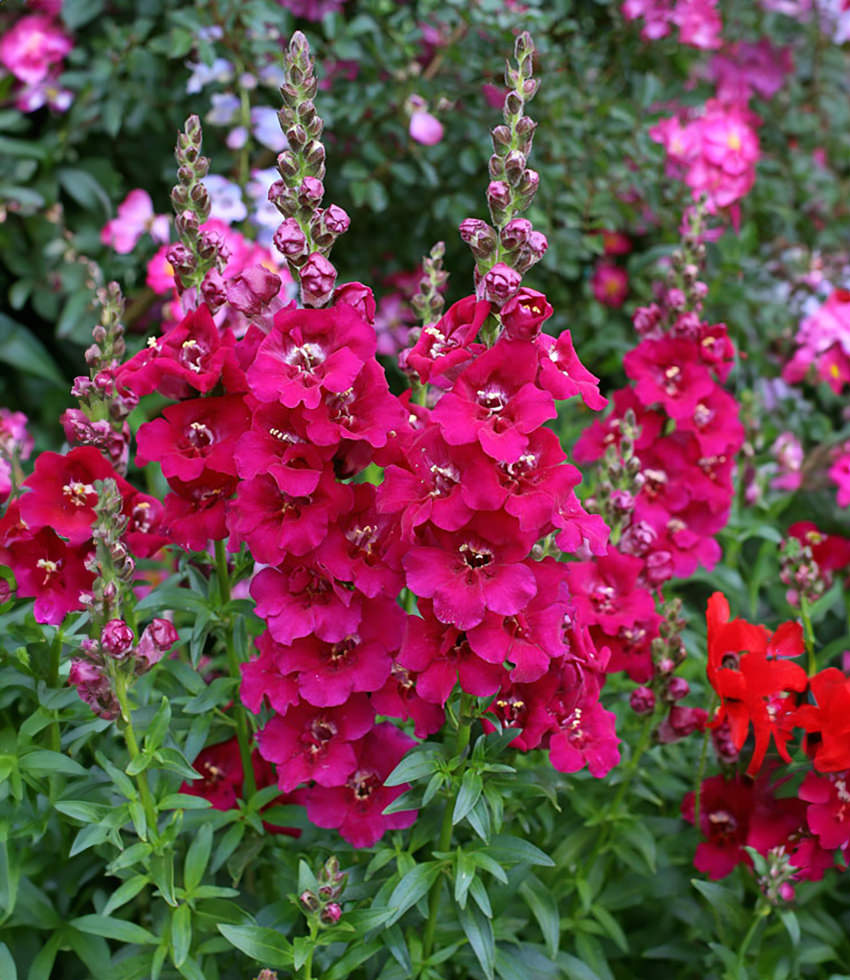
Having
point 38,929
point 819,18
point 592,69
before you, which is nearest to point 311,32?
point 592,69

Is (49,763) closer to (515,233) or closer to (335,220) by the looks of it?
(335,220)

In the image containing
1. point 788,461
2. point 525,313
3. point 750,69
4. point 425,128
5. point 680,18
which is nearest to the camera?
point 525,313

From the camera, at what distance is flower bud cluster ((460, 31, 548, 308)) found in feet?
5.08

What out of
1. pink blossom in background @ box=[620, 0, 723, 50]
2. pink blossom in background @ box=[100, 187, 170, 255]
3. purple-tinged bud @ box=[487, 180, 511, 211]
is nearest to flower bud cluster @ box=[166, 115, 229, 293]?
purple-tinged bud @ box=[487, 180, 511, 211]

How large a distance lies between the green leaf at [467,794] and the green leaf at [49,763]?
25.5 inches

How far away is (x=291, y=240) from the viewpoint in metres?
A: 1.58

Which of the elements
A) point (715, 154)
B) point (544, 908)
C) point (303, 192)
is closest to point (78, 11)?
point (715, 154)

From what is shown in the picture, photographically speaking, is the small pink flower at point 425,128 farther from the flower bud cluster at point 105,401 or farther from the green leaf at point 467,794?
the green leaf at point 467,794

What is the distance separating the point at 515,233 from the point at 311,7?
242 cm

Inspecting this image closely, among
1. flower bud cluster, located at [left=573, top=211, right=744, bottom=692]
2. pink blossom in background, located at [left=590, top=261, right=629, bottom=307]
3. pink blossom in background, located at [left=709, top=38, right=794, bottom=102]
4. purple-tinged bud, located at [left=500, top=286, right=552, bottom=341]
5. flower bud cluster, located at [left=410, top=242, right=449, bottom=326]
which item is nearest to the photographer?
purple-tinged bud, located at [left=500, top=286, right=552, bottom=341]

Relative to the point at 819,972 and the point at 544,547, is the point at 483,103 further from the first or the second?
the point at 819,972

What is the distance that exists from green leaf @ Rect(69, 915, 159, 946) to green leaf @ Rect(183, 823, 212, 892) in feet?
0.33

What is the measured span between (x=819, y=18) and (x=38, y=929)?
4.40 metres

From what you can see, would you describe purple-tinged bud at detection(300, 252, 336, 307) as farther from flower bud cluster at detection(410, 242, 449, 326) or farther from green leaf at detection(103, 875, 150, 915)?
green leaf at detection(103, 875, 150, 915)
